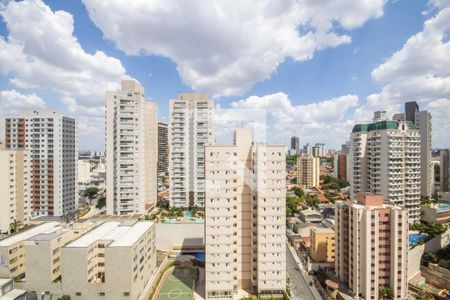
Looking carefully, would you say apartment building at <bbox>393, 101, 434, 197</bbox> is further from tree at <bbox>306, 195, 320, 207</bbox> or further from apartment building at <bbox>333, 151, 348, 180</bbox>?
apartment building at <bbox>333, 151, 348, 180</bbox>

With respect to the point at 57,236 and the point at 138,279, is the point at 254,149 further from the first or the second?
the point at 57,236

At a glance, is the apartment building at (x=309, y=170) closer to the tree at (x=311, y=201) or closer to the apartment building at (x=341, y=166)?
the apartment building at (x=341, y=166)

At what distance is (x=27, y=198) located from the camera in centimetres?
2538

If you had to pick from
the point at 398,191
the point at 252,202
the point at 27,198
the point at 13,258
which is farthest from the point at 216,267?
the point at 27,198

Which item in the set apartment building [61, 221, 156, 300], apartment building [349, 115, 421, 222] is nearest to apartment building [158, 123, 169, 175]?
apartment building [61, 221, 156, 300]

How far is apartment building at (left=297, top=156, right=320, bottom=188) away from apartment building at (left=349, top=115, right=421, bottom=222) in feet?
67.4

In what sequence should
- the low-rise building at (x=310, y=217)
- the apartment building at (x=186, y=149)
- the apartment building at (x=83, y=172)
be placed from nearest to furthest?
the low-rise building at (x=310, y=217) → the apartment building at (x=186, y=149) → the apartment building at (x=83, y=172)

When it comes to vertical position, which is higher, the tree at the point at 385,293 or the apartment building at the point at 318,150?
the apartment building at the point at 318,150

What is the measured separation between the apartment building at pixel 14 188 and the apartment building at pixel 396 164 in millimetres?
37707

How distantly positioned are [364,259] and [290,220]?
13.6 meters

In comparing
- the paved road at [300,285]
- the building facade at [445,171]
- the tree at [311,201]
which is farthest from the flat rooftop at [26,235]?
the building facade at [445,171]

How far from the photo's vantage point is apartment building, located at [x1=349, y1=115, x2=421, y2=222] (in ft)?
80.2

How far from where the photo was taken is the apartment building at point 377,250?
14408mm

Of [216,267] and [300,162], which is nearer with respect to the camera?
[216,267]
